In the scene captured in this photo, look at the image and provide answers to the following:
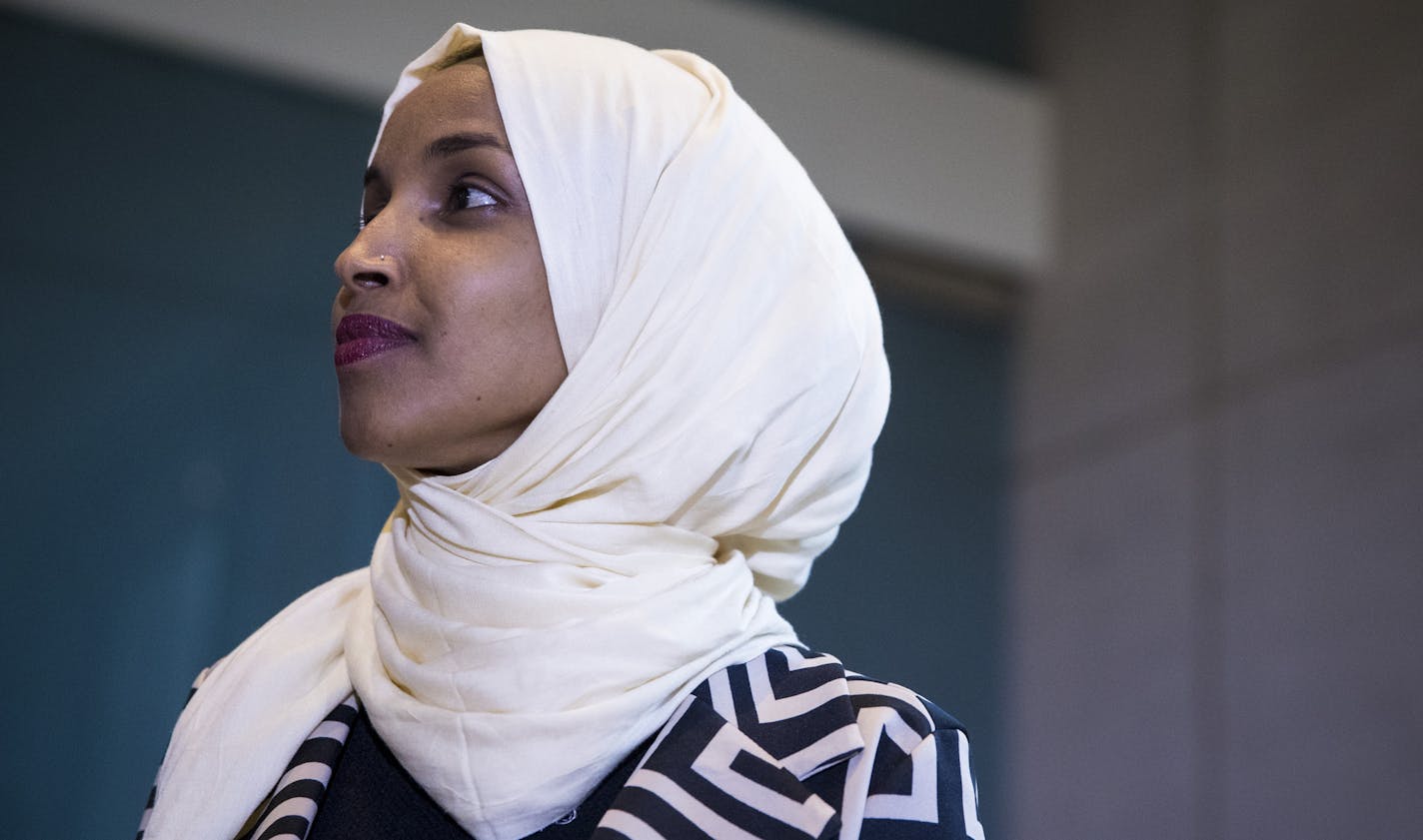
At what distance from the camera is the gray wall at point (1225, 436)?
253 centimetres

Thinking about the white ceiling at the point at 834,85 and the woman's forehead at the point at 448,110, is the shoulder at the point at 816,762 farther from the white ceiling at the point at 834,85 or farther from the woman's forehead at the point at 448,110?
the white ceiling at the point at 834,85

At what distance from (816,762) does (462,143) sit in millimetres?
528

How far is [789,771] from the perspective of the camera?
0.92 meters

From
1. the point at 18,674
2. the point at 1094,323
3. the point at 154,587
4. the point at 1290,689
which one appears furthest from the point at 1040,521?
the point at 18,674

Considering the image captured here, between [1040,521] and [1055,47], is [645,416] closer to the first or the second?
[1040,521]

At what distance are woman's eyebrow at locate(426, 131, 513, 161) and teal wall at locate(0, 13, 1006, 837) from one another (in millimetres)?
1812

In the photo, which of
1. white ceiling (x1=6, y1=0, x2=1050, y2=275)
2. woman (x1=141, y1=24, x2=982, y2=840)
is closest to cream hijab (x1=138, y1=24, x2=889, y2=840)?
woman (x1=141, y1=24, x2=982, y2=840)

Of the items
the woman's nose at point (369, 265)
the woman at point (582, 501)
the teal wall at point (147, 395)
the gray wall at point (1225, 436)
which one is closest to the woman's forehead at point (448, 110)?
the woman at point (582, 501)

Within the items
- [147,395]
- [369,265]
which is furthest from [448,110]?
[147,395]

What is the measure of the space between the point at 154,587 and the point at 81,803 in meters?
0.39

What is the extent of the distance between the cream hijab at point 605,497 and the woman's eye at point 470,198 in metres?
0.04

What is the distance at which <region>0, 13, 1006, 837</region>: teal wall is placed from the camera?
259cm

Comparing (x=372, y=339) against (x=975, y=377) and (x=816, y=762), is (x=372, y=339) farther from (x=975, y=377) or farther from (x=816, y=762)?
(x=975, y=377)

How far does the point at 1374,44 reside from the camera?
271 centimetres
